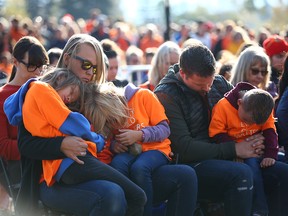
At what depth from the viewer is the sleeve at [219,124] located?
584 cm

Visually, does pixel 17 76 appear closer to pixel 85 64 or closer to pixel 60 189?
pixel 85 64

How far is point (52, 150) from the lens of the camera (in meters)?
4.96

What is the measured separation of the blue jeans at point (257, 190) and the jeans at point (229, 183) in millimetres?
208

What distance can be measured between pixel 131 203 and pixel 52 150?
0.64m

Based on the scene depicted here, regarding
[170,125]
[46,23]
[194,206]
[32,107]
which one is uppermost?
[32,107]

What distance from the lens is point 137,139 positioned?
545cm

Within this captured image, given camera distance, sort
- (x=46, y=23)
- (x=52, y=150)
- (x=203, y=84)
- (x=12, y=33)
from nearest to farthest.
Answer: (x=52, y=150), (x=203, y=84), (x=12, y=33), (x=46, y=23)

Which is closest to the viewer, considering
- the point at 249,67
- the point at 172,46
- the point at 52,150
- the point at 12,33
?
the point at 52,150

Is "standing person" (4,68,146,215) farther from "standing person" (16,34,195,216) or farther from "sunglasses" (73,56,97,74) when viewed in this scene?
"sunglasses" (73,56,97,74)

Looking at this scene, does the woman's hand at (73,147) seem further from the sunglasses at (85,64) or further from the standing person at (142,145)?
the sunglasses at (85,64)

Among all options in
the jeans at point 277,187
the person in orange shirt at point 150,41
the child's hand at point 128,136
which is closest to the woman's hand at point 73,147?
the child's hand at point 128,136

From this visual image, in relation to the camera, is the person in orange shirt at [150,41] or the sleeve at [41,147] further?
the person in orange shirt at [150,41]

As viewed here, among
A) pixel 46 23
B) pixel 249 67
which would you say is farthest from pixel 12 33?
pixel 249 67

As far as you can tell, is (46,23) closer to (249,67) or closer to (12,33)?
(12,33)
